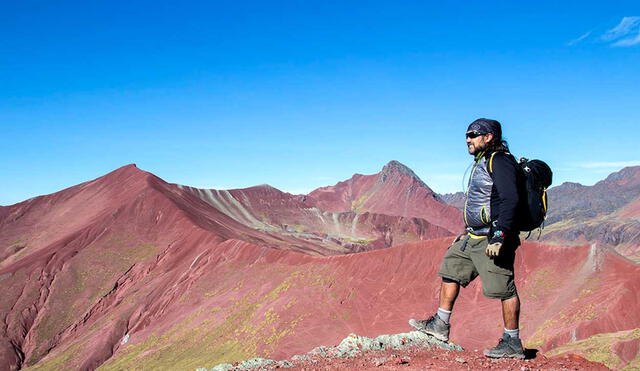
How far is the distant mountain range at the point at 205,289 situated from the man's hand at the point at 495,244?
11.2 meters

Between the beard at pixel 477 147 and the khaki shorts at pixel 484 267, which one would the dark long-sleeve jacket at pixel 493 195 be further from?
the khaki shorts at pixel 484 267

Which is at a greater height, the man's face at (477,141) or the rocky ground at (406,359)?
the man's face at (477,141)

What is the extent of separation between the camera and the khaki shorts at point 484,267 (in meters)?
5.28

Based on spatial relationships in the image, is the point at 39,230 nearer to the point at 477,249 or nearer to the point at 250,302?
the point at 250,302

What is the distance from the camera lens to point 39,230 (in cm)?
6756

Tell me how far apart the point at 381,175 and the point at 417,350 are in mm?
142866

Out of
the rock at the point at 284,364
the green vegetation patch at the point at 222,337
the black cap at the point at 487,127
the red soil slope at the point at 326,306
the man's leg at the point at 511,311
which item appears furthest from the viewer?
the green vegetation patch at the point at 222,337

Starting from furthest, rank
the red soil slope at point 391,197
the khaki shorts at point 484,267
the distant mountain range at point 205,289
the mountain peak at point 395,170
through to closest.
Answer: the mountain peak at point 395,170, the red soil slope at point 391,197, the distant mountain range at point 205,289, the khaki shorts at point 484,267

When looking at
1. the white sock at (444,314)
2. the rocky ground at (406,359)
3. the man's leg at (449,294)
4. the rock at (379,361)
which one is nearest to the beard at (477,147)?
the man's leg at (449,294)

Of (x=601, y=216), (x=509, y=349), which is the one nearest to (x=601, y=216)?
(x=601, y=216)

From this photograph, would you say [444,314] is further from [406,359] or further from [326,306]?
[326,306]

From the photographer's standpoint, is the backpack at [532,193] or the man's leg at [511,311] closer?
the backpack at [532,193]

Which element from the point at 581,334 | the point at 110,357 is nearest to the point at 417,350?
the point at 581,334

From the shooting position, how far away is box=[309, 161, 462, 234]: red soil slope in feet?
432
